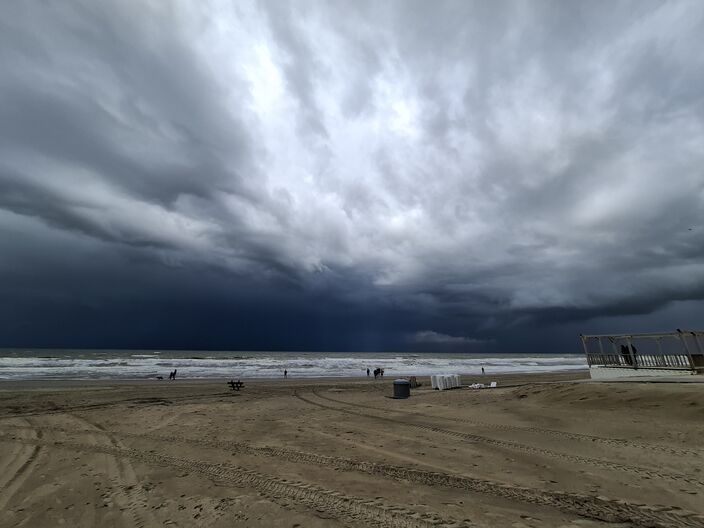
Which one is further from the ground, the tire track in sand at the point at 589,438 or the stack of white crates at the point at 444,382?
the stack of white crates at the point at 444,382

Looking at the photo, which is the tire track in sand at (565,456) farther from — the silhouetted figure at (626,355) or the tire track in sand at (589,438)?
the silhouetted figure at (626,355)

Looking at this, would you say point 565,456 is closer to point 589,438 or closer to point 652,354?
point 589,438

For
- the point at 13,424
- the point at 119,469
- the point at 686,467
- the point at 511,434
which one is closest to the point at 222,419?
the point at 119,469

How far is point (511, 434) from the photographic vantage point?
10.6 metres

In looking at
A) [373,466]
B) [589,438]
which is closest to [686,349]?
[589,438]

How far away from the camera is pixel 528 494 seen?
6.05m

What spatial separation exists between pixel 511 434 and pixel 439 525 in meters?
6.82

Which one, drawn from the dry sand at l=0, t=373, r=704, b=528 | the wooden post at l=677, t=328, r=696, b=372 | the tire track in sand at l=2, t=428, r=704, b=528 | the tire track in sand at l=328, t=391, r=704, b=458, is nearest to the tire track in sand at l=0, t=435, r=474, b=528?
the dry sand at l=0, t=373, r=704, b=528

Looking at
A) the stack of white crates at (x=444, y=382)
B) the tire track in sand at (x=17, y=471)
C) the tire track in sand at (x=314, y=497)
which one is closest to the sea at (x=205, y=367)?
the stack of white crates at (x=444, y=382)

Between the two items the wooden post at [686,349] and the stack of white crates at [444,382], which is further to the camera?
the stack of white crates at [444,382]

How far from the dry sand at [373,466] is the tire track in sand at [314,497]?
0.11 feet

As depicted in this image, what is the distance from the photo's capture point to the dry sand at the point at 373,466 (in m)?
5.50

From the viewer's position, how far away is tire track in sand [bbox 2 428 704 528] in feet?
16.8

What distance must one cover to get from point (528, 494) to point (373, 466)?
3.07 meters
